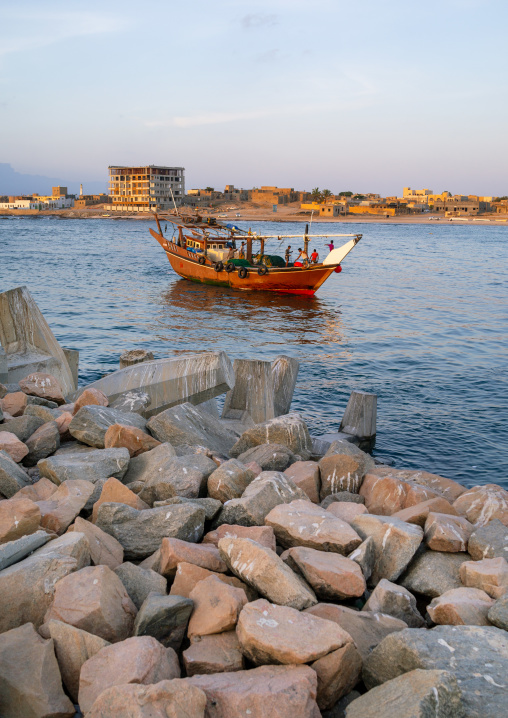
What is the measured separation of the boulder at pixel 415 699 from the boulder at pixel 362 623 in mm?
411

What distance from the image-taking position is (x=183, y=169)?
128 meters

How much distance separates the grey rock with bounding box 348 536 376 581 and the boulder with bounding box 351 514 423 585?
0.06 m

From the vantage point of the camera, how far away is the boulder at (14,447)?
4395 mm

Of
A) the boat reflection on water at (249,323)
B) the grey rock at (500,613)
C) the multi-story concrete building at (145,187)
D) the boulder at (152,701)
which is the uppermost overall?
the multi-story concrete building at (145,187)

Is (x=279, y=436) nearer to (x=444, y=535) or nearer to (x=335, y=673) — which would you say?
(x=444, y=535)

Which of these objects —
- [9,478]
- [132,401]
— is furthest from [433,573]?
[132,401]

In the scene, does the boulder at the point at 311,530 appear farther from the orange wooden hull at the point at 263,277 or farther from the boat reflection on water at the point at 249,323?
the orange wooden hull at the point at 263,277

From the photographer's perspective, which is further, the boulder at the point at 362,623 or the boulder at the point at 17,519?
the boulder at the point at 17,519

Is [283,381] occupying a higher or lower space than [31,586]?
lower

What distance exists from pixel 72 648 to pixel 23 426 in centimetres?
278

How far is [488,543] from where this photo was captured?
11.6 feet

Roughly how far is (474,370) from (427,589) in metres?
11.1

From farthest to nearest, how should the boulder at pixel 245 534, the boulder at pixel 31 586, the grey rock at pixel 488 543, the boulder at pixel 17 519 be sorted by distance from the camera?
the grey rock at pixel 488 543 → the boulder at pixel 245 534 → the boulder at pixel 17 519 → the boulder at pixel 31 586

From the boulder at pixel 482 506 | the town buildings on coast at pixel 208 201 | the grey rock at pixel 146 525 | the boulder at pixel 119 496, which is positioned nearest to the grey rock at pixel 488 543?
the boulder at pixel 482 506
